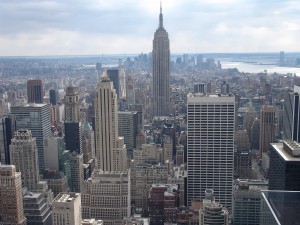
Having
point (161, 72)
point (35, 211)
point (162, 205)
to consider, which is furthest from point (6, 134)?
point (161, 72)

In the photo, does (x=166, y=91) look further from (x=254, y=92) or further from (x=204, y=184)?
(x=204, y=184)

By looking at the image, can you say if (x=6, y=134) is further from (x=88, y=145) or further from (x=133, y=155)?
(x=133, y=155)

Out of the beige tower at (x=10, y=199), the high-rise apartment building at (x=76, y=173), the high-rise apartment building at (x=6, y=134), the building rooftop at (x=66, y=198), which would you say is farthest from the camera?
the high-rise apartment building at (x=76, y=173)

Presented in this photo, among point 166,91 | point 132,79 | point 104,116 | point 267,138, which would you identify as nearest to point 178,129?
point 267,138

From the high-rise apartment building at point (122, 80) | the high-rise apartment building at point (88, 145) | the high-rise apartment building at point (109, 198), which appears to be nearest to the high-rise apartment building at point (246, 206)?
the high-rise apartment building at point (109, 198)

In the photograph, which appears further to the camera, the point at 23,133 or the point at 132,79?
the point at 132,79

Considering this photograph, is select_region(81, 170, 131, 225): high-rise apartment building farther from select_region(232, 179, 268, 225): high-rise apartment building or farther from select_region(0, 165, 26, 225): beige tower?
select_region(232, 179, 268, 225): high-rise apartment building

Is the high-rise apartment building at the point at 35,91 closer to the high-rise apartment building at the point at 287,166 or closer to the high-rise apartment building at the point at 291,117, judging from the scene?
the high-rise apartment building at the point at 291,117
